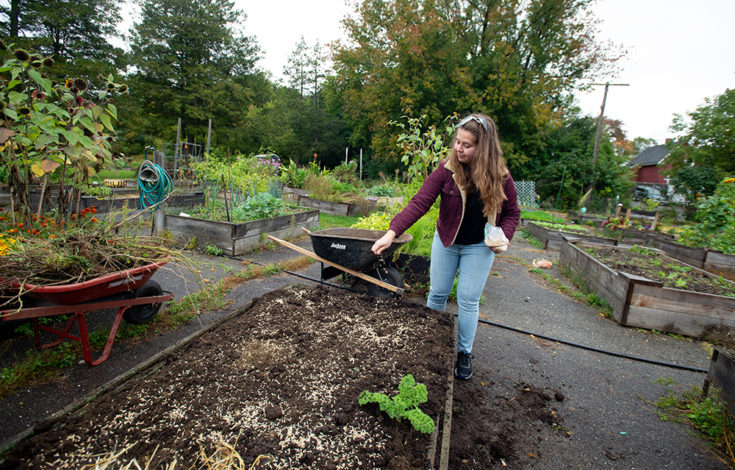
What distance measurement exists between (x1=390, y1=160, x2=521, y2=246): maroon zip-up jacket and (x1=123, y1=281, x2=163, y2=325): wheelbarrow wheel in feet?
5.97

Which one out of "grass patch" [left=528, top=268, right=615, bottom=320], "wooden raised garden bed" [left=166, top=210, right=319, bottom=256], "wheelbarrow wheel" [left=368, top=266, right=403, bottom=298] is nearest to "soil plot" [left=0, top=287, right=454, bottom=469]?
"wheelbarrow wheel" [left=368, top=266, right=403, bottom=298]

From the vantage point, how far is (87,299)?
6.43 feet

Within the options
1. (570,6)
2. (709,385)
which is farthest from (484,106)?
(709,385)

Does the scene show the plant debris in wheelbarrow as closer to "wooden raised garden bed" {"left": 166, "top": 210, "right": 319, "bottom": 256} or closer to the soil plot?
the soil plot

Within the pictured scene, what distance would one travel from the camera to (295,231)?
5.99 m

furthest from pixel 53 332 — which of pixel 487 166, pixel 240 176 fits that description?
pixel 240 176

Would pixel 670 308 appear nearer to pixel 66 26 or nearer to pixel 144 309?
pixel 144 309

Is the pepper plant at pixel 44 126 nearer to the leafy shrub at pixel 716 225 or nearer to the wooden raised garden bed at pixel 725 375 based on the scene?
the wooden raised garden bed at pixel 725 375

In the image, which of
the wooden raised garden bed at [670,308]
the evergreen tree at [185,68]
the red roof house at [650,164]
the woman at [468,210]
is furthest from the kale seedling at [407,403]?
the red roof house at [650,164]

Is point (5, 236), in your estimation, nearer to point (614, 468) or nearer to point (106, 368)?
point (106, 368)

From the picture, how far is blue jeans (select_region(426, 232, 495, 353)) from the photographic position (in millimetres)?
2160

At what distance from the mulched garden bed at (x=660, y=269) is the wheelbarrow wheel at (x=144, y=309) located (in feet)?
14.9

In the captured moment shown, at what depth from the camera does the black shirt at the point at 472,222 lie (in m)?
2.12

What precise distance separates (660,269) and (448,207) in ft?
11.5
